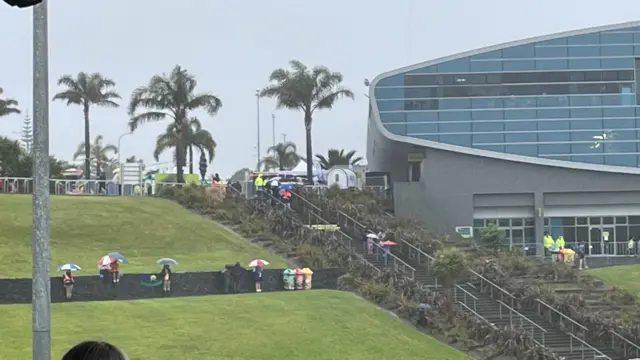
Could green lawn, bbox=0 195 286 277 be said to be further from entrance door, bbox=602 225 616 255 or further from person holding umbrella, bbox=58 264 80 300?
entrance door, bbox=602 225 616 255

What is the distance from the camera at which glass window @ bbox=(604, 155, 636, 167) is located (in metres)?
51.4

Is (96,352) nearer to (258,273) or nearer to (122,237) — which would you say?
(258,273)

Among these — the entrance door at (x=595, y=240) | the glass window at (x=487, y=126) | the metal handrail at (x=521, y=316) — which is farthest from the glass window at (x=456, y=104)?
the metal handrail at (x=521, y=316)

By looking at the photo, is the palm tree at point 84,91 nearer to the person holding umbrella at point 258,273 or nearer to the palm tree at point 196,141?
the palm tree at point 196,141

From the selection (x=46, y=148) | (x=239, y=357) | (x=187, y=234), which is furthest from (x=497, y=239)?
(x=46, y=148)

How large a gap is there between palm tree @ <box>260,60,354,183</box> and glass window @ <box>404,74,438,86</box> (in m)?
4.60

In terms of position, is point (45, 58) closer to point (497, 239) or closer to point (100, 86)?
point (497, 239)

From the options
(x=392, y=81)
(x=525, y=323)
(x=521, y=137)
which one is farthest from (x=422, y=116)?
(x=525, y=323)

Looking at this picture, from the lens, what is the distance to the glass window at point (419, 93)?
174 feet

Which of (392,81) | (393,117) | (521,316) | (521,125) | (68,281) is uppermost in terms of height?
(392,81)

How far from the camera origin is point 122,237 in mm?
36656

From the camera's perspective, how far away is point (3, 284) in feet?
82.8

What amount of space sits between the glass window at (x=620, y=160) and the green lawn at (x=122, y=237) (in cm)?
2372

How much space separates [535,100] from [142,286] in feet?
104
